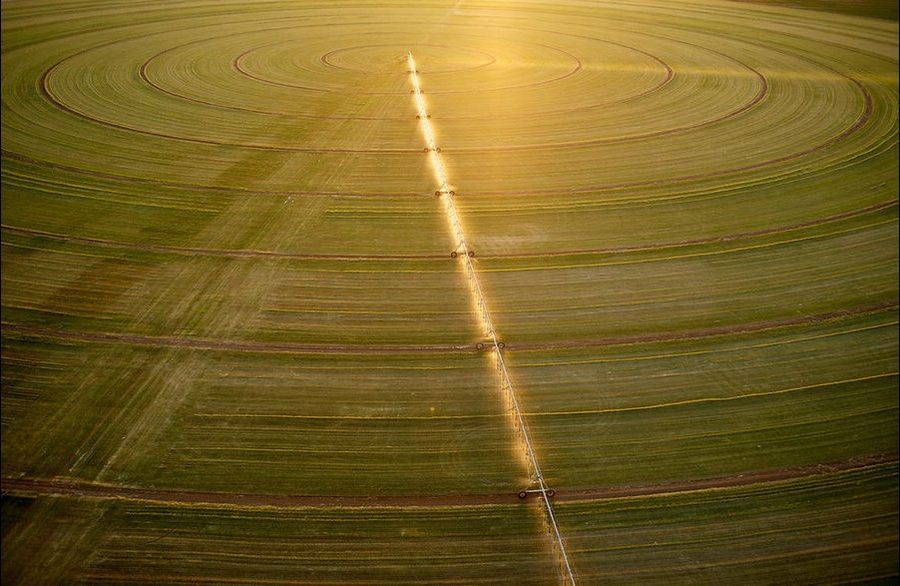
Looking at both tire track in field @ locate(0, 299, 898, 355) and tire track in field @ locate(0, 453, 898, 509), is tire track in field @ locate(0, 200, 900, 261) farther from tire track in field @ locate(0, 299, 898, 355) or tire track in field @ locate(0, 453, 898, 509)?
tire track in field @ locate(0, 453, 898, 509)

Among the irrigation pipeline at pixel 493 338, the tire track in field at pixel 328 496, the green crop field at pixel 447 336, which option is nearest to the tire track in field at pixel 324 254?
the green crop field at pixel 447 336

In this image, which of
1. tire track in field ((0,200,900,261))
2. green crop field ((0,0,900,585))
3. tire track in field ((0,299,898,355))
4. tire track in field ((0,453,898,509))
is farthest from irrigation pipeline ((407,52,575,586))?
tire track in field ((0,200,900,261))

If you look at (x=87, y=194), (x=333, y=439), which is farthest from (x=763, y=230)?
(x=87, y=194)

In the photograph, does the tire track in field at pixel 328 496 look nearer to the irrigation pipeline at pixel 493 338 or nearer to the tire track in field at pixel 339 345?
the irrigation pipeline at pixel 493 338

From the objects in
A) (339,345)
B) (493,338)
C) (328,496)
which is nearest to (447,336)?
(493,338)

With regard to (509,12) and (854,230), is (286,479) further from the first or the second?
(509,12)

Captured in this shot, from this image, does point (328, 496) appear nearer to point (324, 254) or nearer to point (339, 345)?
point (339, 345)
